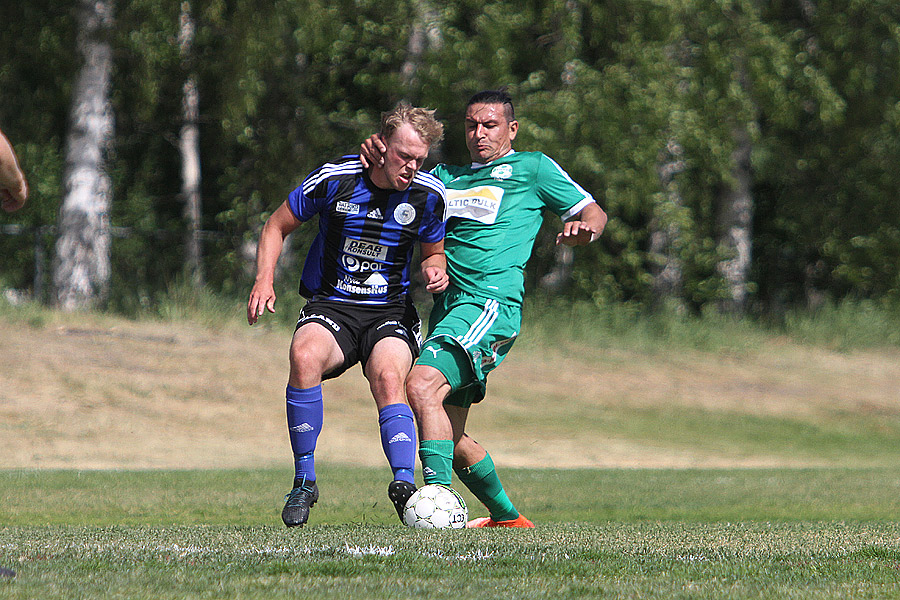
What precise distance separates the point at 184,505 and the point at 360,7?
15783 millimetres

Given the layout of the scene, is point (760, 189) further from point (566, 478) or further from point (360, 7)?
point (566, 478)

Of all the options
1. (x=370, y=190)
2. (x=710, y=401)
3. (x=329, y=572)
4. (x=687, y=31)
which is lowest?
(x=710, y=401)

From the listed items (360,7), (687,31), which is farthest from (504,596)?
(687,31)

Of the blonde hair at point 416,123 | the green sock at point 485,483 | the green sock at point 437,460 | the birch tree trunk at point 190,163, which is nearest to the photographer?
the green sock at point 437,460

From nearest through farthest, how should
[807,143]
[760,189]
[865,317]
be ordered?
[865,317] < [807,143] < [760,189]

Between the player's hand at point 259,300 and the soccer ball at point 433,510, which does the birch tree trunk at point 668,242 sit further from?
the soccer ball at point 433,510

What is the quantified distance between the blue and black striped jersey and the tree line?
12722 millimetres

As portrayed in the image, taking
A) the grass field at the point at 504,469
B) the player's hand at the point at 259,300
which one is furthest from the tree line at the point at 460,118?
the player's hand at the point at 259,300

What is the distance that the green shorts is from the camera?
629cm

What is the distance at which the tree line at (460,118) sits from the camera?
19156mm

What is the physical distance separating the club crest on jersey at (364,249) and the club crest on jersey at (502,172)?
0.82 metres

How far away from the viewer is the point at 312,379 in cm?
624

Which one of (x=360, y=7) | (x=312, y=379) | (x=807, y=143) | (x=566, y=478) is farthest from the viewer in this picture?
(x=807, y=143)

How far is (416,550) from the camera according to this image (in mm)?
4902
